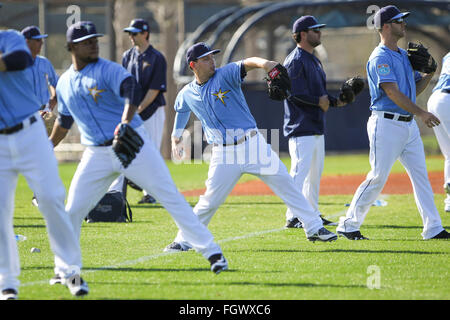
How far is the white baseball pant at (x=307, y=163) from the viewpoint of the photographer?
29.5 ft

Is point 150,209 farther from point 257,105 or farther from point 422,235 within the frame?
point 257,105

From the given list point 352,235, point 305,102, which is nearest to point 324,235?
point 352,235

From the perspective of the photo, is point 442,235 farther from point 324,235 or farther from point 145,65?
point 145,65

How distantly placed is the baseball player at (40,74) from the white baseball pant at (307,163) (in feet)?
9.84

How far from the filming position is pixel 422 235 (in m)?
8.23

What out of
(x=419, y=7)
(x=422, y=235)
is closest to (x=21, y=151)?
(x=422, y=235)

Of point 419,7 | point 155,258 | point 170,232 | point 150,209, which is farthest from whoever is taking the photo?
point 419,7

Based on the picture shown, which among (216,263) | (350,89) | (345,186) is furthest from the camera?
(345,186)

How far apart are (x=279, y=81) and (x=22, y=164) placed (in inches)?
96.9

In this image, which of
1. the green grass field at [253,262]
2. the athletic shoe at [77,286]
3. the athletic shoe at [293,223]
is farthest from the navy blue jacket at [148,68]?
the athletic shoe at [77,286]

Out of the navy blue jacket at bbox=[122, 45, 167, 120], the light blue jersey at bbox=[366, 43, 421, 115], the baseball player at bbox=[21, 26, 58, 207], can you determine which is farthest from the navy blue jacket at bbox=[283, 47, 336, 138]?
the baseball player at bbox=[21, 26, 58, 207]

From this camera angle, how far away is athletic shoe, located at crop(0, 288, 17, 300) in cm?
554

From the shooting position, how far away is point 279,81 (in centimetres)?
683

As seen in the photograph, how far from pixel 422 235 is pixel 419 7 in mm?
18793
